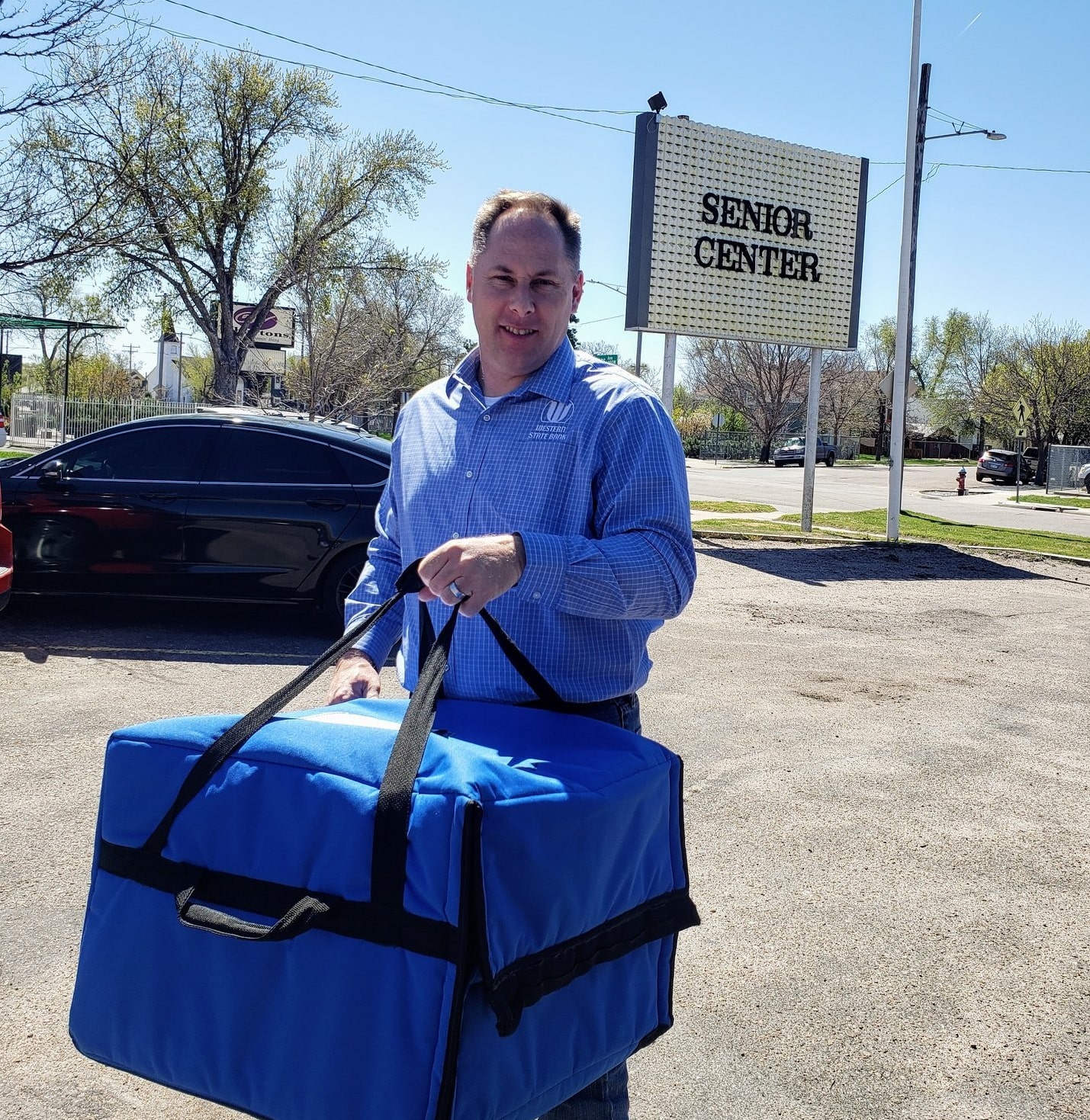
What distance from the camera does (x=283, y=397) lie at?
Result: 32219mm

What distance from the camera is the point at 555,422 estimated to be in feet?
6.82

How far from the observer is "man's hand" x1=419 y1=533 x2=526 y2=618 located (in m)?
1.75

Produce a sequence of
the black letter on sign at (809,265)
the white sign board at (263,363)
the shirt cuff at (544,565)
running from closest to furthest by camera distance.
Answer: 1. the shirt cuff at (544,565)
2. the black letter on sign at (809,265)
3. the white sign board at (263,363)

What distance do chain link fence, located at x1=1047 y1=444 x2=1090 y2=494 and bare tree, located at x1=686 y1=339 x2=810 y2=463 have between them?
68.3 feet

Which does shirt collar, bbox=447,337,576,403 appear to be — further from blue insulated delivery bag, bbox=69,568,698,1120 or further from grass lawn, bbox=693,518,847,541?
grass lawn, bbox=693,518,847,541

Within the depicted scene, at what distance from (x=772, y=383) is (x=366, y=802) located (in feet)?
207

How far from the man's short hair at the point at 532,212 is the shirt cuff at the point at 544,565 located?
2.06 ft

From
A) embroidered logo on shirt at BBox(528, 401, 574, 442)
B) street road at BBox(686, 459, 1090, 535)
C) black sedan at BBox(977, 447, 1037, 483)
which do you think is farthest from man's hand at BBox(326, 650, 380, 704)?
black sedan at BBox(977, 447, 1037, 483)

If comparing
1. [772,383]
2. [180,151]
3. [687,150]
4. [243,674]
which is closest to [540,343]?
[243,674]

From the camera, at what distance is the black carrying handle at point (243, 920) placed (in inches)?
60.1

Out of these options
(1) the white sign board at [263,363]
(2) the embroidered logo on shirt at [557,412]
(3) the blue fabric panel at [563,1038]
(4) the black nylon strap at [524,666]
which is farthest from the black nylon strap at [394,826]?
(1) the white sign board at [263,363]

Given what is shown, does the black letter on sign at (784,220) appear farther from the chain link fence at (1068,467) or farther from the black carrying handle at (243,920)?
the chain link fence at (1068,467)

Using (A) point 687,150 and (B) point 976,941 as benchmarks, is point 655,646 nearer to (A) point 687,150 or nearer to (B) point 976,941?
(B) point 976,941

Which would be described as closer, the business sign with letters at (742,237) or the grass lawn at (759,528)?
the business sign with letters at (742,237)
